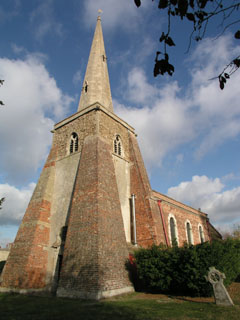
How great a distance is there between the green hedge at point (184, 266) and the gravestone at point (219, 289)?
0.74m

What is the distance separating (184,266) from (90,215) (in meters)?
4.72

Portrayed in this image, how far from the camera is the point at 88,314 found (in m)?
6.47

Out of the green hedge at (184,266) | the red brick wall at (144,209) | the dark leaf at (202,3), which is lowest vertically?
the green hedge at (184,266)

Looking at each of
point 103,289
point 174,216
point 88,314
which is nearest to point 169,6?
point 88,314

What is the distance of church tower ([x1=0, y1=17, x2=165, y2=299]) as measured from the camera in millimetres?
10062

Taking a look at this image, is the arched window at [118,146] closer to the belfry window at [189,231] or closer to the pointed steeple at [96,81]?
the pointed steeple at [96,81]

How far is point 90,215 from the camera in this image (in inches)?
435

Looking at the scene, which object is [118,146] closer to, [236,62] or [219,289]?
[219,289]

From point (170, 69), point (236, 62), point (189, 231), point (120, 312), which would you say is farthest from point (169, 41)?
point (189, 231)

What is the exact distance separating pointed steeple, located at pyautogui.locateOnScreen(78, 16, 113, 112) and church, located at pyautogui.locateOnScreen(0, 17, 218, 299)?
0.30 feet

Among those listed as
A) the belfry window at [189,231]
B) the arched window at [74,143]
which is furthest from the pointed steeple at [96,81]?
the belfry window at [189,231]

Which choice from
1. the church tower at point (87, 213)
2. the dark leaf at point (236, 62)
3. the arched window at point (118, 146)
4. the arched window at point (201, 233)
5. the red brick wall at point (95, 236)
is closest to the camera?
the dark leaf at point (236, 62)

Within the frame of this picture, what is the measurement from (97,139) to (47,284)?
28.3 ft

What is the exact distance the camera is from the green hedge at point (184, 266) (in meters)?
8.84
